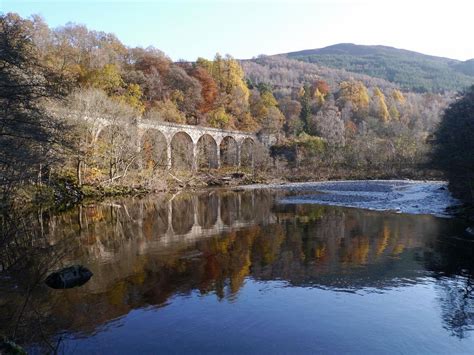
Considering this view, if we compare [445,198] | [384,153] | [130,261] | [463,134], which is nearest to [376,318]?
[130,261]

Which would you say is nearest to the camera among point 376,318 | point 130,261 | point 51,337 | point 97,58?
point 51,337

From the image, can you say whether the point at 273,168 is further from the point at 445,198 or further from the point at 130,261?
the point at 130,261

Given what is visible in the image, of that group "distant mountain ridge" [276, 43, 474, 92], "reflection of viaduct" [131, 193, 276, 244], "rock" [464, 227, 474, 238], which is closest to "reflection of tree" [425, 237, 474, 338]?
"rock" [464, 227, 474, 238]

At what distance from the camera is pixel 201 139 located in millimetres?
53875

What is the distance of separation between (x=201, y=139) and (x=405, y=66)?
13189 centimetres

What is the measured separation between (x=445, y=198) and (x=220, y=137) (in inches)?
1285

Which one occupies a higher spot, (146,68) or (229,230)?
(146,68)

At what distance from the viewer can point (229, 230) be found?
1830 cm

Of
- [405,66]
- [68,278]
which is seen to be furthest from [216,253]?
[405,66]

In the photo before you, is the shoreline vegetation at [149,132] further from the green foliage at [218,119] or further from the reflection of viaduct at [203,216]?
the reflection of viaduct at [203,216]

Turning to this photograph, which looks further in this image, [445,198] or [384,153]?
[384,153]

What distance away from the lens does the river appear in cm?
751

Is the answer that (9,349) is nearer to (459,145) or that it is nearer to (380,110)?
(459,145)

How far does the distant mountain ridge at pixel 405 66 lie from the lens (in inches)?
5439
